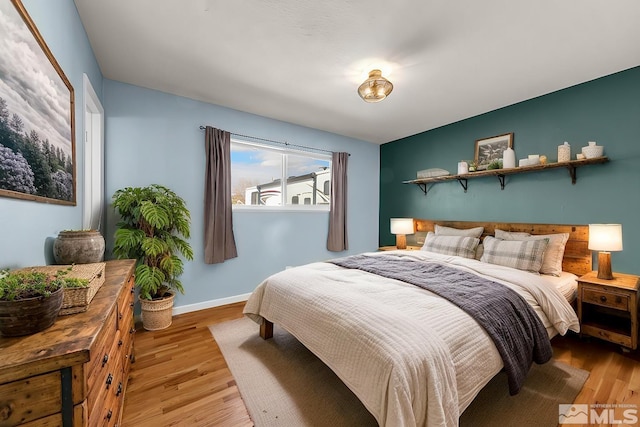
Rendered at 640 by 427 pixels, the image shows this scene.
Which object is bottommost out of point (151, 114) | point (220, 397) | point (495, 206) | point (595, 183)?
point (220, 397)

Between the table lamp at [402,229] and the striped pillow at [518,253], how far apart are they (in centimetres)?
A: 124

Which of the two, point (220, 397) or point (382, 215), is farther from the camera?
point (382, 215)

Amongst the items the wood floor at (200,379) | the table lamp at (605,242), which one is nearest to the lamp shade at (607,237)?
the table lamp at (605,242)

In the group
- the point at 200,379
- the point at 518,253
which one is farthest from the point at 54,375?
the point at 518,253

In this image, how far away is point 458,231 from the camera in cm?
349

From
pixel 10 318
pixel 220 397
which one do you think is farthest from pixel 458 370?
pixel 10 318

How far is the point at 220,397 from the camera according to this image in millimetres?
1701

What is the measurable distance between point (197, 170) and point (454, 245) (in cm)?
328

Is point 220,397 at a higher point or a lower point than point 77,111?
lower

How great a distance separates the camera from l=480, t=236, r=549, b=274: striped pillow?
2.55 meters

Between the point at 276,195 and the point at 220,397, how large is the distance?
101 inches

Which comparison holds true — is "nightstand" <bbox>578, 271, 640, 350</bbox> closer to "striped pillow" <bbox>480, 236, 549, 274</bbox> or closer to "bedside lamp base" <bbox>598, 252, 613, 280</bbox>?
"bedside lamp base" <bbox>598, 252, 613, 280</bbox>

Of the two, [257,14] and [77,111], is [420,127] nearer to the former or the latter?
[257,14]

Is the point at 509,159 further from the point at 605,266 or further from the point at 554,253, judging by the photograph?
the point at 605,266
